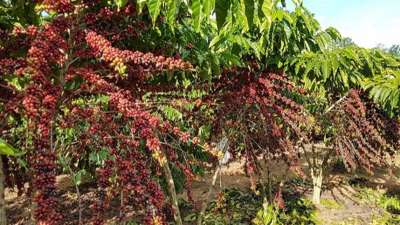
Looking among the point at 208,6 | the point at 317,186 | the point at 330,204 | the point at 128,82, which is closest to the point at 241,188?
the point at 317,186

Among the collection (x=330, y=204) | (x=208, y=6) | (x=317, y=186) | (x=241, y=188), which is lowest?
(x=330, y=204)

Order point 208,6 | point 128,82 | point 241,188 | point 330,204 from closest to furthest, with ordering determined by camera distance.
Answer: point 208,6, point 128,82, point 330,204, point 241,188

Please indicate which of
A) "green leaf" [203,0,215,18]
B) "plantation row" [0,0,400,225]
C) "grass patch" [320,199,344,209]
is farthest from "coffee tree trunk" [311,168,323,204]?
"green leaf" [203,0,215,18]

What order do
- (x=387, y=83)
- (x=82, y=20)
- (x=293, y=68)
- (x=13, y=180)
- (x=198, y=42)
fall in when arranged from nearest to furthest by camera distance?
(x=82, y=20), (x=13, y=180), (x=198, y=42), (x=293, y=68), (x=387, y=83)

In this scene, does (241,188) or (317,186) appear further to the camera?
(241,188)

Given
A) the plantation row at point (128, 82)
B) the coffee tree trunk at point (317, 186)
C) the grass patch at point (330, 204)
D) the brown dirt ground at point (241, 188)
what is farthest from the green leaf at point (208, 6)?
the grass patch at point (330, 204)

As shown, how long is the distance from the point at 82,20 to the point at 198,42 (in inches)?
55.1

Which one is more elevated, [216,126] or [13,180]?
[216,126]

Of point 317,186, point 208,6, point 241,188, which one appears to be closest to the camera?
point 208,6

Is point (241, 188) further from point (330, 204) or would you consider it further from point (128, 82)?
point (128, 82)

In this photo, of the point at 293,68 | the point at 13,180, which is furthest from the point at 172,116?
the point at 13,180

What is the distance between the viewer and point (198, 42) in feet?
12.8

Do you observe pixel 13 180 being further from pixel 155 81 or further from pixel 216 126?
pixel 216 126

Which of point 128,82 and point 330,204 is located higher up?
point 128,82
